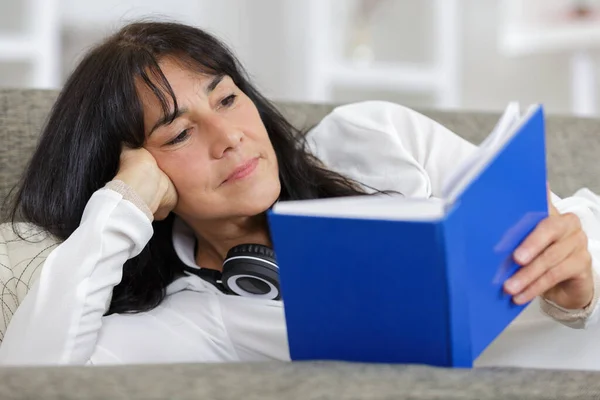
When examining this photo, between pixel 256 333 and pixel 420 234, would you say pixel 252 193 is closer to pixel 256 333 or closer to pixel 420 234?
pixel 256 333

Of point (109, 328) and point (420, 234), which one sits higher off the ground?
point (420, 234)

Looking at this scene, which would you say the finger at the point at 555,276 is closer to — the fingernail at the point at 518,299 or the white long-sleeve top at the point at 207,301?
the fingernail at the point at 518,299

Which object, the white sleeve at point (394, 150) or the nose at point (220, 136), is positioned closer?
the nose at point (220, 136)

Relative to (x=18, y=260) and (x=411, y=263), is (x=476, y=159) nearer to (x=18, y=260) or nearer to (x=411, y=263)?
(x=411, y=263)

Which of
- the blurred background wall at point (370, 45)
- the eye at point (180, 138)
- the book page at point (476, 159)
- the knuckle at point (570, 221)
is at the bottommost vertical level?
the blurred background wall at point (370, 45)

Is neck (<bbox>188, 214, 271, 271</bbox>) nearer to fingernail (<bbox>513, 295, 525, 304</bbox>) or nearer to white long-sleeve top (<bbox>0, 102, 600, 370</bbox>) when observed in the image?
white long-sleeve top (<bbox>0, 102, 600, 370</bbox>)

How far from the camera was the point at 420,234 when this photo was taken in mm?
738

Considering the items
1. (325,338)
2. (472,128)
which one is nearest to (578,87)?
(472,128)

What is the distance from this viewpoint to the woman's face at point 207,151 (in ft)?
4.20

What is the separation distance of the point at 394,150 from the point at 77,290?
0.57m

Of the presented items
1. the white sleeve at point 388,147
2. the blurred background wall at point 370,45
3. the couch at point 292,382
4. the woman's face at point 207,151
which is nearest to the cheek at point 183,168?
the woman's face at point 207,151

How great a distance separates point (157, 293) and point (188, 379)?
0.77 meters

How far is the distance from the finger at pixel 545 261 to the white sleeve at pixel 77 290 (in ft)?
1.71

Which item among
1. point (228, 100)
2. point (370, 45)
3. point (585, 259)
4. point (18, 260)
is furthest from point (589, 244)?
point (370, 45)
